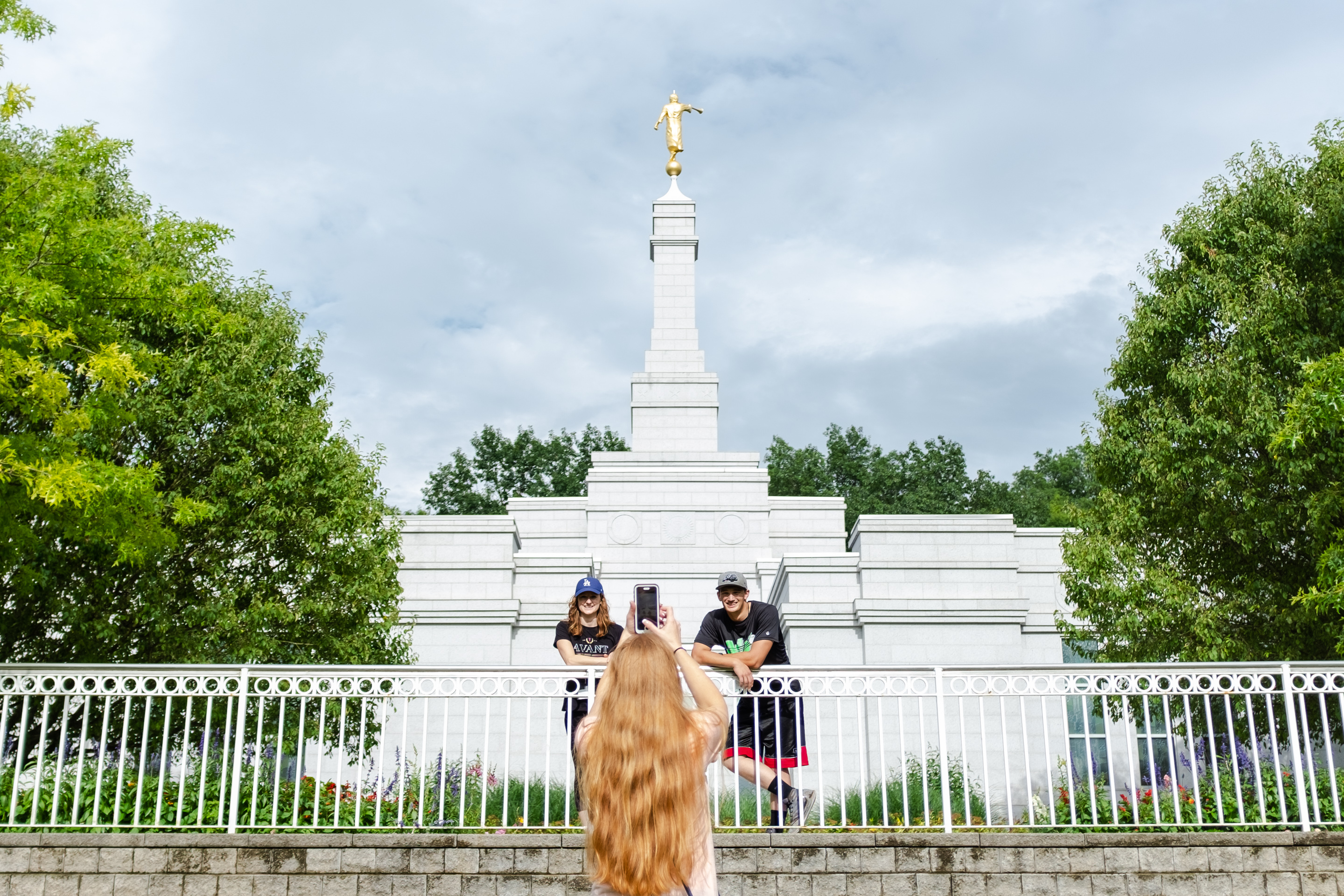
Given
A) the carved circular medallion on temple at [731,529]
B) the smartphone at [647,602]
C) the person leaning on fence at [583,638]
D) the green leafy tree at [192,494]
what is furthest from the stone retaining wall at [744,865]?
the carved circular medallion on temple at [731,529]

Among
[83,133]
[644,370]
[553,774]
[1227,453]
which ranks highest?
[644,370]

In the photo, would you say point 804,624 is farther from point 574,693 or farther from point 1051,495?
point 1051,495

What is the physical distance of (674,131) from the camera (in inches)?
1118

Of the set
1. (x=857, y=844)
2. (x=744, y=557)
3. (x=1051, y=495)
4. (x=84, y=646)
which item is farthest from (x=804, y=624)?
(x=1051, y=495)

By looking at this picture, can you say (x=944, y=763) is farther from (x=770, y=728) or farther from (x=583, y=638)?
(x=583, y=638)

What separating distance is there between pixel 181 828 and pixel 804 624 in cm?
1296

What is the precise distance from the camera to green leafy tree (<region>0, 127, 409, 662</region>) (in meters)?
9.15

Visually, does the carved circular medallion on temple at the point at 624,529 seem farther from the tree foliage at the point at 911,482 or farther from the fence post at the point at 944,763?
the tree foliage at the point at 911,482

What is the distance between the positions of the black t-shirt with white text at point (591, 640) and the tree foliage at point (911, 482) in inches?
1575

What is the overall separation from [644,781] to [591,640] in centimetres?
458

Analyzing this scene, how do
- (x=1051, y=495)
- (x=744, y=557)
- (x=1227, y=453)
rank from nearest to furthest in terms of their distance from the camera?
(x=1227, y=453) < (x=744, y=557) < (x=1051, y=495)

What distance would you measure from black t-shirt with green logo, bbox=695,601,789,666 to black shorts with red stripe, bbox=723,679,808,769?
0.36 metres

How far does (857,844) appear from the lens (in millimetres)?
6766

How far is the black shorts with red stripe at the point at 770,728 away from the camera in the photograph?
7.17m
